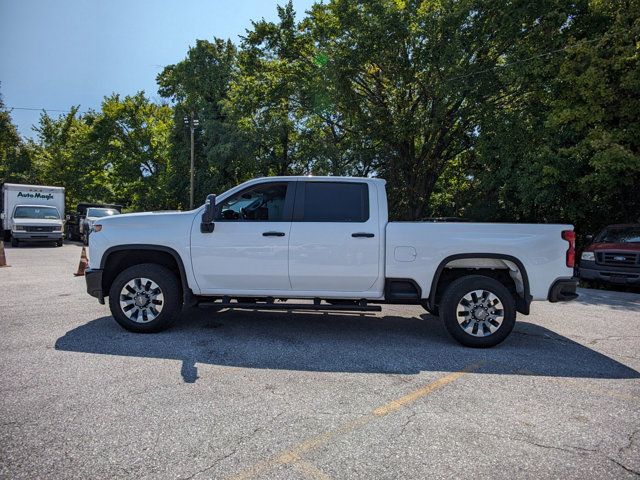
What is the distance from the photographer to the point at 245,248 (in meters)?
5.15

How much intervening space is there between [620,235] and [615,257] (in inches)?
32.6

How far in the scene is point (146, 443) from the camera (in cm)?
271

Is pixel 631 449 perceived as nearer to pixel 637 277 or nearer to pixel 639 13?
pixel 637 277

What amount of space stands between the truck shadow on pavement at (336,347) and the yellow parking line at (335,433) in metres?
0.37

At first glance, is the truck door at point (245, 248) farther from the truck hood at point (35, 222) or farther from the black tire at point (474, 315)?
the truck hood at point (35, 222)

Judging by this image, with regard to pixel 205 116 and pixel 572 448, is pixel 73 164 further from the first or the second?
pixel 572 448

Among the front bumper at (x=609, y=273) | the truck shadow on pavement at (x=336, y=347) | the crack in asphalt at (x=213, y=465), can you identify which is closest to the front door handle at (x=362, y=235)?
the truck shadow on pavement at (x=336, y=347)

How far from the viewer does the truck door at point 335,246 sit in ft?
16.5

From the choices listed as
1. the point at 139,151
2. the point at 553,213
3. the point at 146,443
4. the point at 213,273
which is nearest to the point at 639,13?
the point at 553,213

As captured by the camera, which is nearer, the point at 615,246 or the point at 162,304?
the point at 162,304

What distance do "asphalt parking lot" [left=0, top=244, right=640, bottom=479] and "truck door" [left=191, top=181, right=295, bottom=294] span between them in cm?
71

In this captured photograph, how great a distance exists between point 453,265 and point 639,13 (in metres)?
13.7

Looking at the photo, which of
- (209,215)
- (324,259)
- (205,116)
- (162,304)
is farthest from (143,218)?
(205,116)

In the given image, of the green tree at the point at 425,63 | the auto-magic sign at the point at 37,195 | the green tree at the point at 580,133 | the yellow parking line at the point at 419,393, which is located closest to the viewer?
the yellow parking line at the point at 419,393
